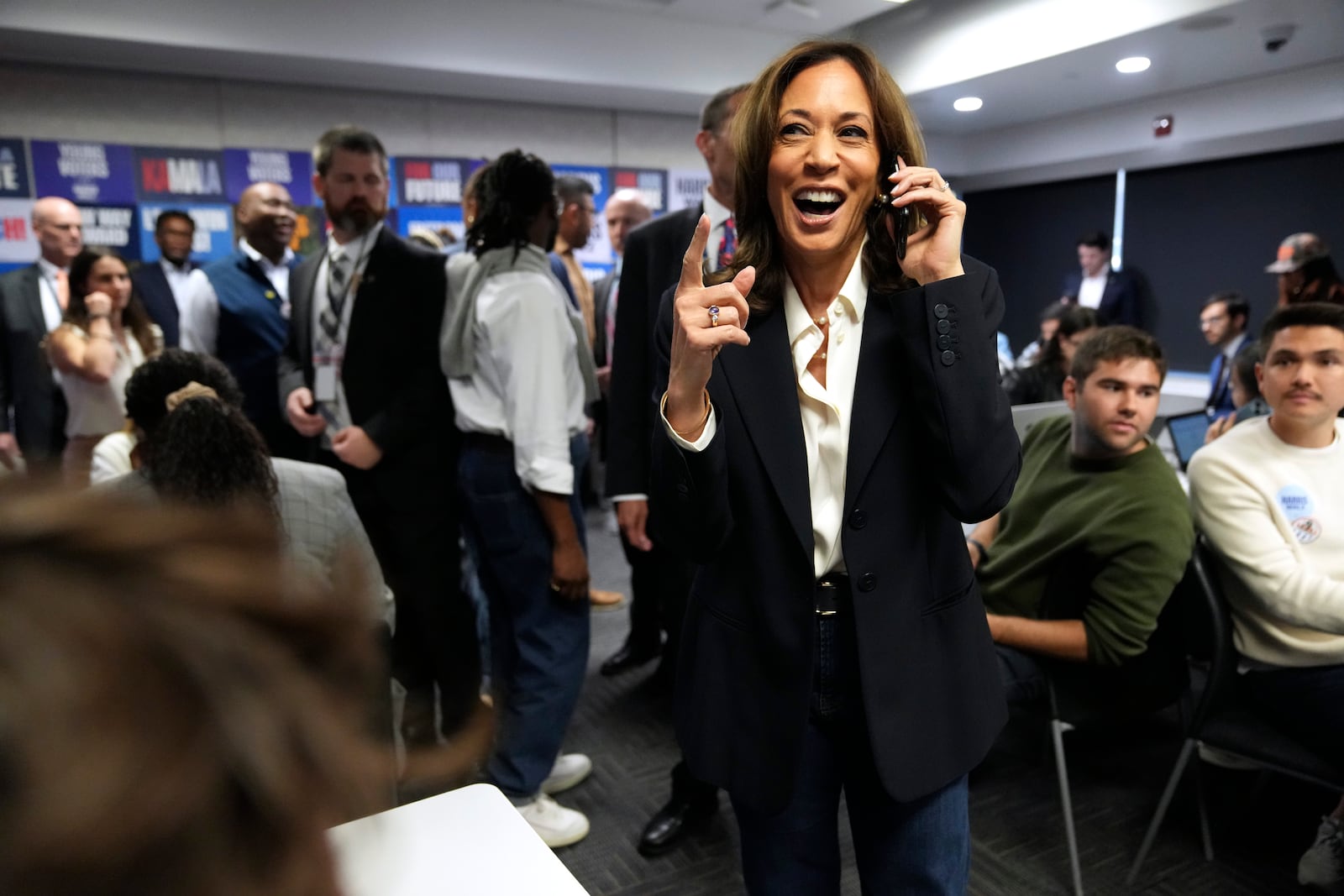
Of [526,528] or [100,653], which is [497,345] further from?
[100,653]

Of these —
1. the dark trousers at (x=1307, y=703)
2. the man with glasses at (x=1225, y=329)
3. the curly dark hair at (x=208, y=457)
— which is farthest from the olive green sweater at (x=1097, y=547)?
the man with glasses at (x=1225, y=329)

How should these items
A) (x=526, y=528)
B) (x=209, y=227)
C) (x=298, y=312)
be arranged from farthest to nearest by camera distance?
(x=209, y=227), (x=298, y=312), (x=526, y=528)

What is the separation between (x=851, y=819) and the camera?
1324 mm

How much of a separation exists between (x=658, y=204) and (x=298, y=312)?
570 centimetres

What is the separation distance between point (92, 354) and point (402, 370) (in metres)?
1.56

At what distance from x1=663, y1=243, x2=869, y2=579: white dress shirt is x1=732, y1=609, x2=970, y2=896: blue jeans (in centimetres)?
11

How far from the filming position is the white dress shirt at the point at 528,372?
214 centimetres

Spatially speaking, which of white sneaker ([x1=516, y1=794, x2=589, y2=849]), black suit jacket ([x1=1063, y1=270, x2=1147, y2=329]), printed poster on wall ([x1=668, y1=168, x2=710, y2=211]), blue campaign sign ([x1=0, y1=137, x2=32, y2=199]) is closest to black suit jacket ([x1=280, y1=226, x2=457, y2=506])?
white sneaker ([x1=516, y1=794, x2=589, y2=849])

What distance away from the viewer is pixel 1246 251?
7.35m

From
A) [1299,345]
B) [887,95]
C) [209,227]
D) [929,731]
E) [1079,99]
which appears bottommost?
[929,731]

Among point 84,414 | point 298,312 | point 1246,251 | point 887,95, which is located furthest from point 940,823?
point 1246,251

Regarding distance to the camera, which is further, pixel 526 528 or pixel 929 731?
pixel 526 528

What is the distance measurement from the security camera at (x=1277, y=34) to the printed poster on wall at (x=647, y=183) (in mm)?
4465

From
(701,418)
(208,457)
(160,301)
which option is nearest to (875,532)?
(701,418)
